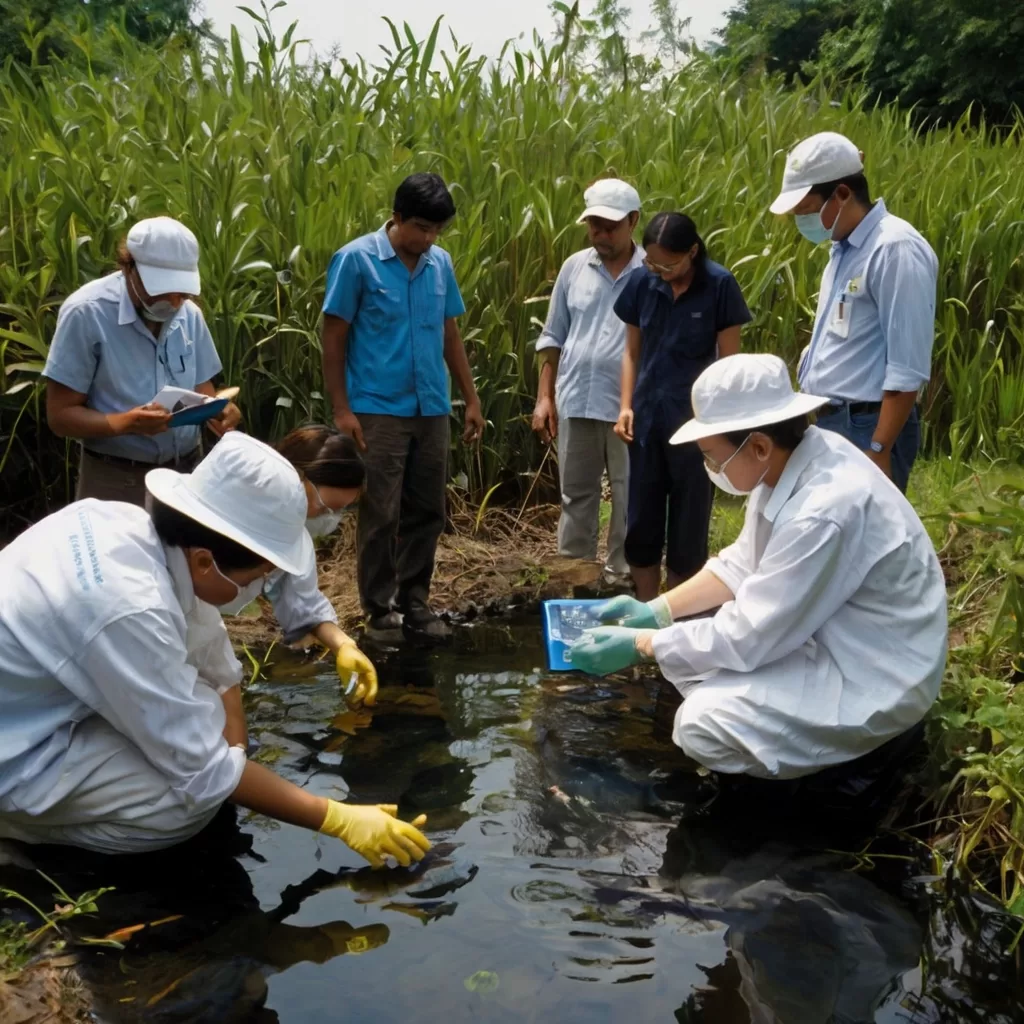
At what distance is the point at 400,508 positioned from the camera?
4426 mm

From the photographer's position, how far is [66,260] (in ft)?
15.0

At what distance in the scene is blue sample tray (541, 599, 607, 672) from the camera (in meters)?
3.33

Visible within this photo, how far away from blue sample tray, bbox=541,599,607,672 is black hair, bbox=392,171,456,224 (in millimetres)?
1422

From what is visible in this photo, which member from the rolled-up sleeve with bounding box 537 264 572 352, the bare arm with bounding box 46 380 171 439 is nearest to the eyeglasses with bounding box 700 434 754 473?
the bare arm with bounding box 46 380 171 439

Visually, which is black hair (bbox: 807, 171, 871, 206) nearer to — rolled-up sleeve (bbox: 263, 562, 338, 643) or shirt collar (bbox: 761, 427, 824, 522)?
shirt collar (bbox: 761, 427, 824, 522)

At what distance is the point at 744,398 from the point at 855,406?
1.04 meters

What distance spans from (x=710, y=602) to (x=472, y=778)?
850 mm

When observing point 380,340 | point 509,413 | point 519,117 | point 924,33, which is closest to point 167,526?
point 380,340

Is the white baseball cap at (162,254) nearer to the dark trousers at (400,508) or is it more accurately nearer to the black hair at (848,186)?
the dark trousers at (400,508)

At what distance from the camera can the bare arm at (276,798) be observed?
245 centimetres

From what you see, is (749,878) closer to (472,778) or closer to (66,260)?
(472,778)

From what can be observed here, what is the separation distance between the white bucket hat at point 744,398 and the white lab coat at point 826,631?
0.42 feet

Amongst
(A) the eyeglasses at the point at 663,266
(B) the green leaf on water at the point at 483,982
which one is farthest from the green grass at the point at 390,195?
(B) the green leaf on water at the point at 483,982

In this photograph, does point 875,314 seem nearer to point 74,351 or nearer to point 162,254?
point 162,254
